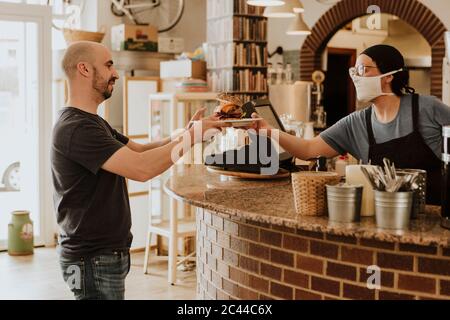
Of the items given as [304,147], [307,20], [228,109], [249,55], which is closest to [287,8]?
[249,55]

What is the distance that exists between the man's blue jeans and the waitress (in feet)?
3.62

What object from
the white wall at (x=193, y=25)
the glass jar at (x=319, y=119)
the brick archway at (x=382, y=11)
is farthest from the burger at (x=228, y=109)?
the brick archway at (x=382, y=11)

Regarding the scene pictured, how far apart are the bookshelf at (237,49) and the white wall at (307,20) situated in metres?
2.84

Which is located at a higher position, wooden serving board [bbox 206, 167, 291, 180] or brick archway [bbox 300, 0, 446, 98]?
brick archway [bbox 300, 0, 446, 98]

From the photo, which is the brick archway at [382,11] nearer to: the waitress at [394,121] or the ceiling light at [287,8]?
the ceiling light at [287,8]

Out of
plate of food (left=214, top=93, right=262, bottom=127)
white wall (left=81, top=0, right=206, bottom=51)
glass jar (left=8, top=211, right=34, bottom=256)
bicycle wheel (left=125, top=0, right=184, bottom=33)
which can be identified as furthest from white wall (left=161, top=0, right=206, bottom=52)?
plate of food (left=214, top=93, right=262, bottom=127)

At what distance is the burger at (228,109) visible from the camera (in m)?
2.98

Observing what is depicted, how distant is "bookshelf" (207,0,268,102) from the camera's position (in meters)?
6.86

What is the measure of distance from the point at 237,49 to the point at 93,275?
15.3 feet

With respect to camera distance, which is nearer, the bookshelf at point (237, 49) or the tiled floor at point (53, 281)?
the tiled floor at point (53, 281)

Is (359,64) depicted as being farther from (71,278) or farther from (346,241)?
(71,278)

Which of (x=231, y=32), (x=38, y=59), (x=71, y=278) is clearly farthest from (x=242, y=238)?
(x=38, y=59)

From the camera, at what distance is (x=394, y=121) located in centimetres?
303

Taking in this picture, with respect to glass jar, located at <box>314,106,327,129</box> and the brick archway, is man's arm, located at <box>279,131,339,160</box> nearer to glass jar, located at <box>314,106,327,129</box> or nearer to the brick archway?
glass jar, located at <box>314,106,327,129</box>
